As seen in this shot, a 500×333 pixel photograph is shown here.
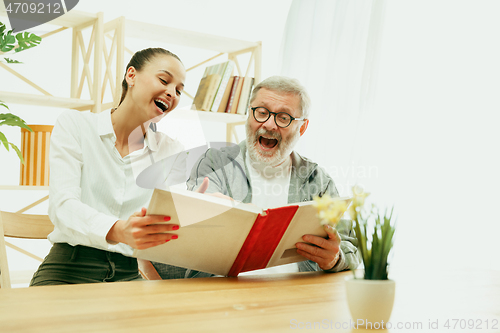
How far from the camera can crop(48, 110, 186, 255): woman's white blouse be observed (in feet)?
4.13

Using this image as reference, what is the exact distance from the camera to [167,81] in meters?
1.57

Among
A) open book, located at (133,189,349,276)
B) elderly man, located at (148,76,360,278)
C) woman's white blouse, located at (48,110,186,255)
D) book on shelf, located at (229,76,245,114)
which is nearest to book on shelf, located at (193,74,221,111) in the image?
book on shelf, located at (229,76,245,114)

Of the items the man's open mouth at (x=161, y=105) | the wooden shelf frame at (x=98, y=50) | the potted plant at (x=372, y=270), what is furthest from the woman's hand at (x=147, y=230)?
the wooden shelf frame at (x=98, y=50)

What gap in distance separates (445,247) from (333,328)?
164cm

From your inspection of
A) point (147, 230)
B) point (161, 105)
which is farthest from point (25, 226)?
point (147, 230)

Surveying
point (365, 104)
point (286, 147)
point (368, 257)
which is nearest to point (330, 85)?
point (365, 104)

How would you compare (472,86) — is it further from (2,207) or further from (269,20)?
(2,207)

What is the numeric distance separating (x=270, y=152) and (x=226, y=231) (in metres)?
0.76

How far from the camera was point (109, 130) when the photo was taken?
148 centimetres

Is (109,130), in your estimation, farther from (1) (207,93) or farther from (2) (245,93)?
(2) (245,93)

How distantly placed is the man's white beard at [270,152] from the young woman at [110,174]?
0.93 feet

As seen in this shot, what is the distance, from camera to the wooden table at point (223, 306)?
2.19 feet

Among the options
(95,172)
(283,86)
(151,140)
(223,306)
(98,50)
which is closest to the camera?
(223,306)

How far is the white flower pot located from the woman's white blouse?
80 centimetres
